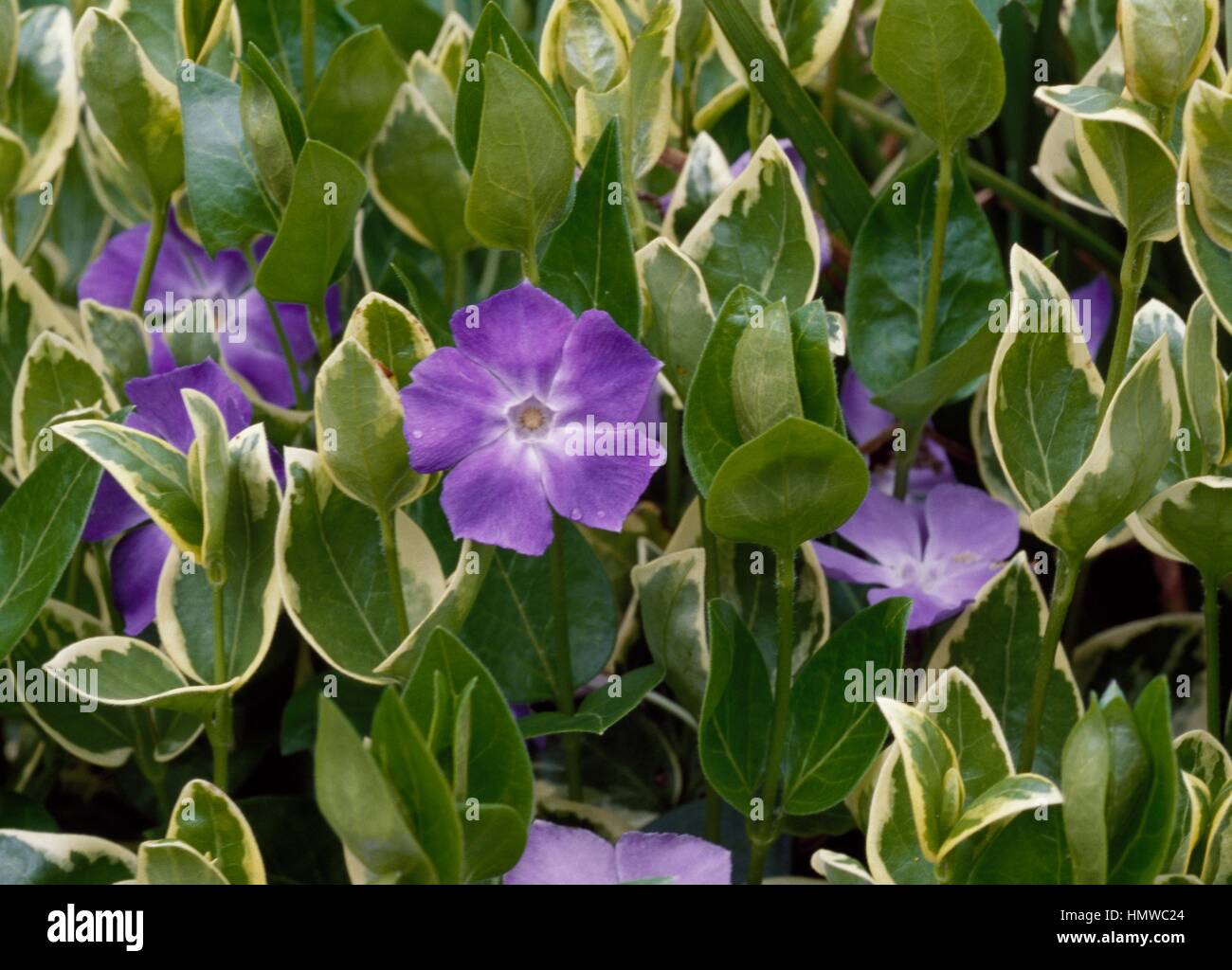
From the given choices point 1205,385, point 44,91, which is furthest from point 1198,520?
point 44,91

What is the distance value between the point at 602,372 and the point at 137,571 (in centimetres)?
25

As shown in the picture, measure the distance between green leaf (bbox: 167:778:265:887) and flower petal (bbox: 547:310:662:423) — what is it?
0.21m

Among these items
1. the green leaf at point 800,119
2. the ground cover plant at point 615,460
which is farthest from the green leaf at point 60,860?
the green leaf at point 800,119

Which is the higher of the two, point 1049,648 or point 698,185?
point 698,185

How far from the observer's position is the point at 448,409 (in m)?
0.56

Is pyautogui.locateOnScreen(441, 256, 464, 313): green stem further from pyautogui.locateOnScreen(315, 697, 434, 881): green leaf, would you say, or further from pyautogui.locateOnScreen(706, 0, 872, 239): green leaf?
pyautogui.locateOnScreen(315, 697, 434, 881): green leaf

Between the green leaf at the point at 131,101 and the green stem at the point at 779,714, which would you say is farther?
the green leaf at the point at 131,101

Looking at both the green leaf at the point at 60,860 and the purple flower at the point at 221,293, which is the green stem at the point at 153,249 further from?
the green leaf at the point at 60,860

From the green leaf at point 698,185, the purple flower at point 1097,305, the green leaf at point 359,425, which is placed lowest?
the green leaf at point 359,425

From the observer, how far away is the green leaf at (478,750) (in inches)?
18.5

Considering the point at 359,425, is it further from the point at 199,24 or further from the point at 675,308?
the point at 199,24

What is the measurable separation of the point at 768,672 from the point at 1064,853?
0.14m
